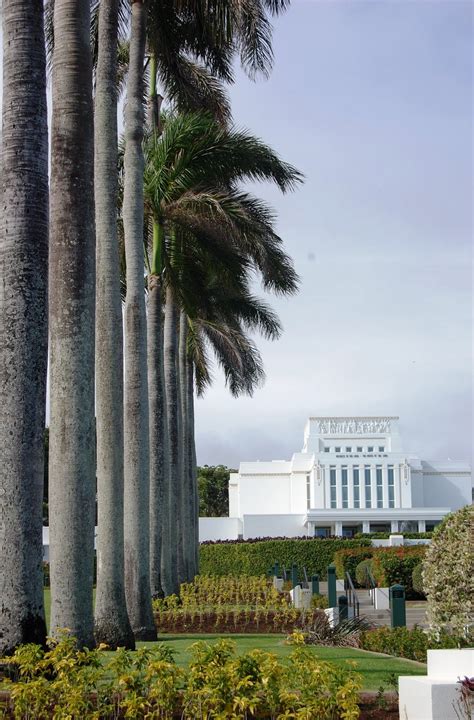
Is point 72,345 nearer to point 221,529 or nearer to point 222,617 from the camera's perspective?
point 222,617

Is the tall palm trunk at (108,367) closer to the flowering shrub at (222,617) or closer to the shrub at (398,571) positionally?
the flowering shrub at (222,617)

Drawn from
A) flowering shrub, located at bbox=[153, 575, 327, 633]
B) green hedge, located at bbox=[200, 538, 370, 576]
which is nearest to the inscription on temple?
green hedge, located at bbox=[200, 538, 370, 576]

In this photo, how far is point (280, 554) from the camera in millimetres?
47625

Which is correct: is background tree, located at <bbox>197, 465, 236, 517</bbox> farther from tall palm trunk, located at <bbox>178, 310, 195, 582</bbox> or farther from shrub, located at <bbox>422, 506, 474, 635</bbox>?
shrub, located at <bbox>422, 506, 474, 635</bbox>

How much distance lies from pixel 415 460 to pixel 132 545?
65687mm

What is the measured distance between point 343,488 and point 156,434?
56628mm

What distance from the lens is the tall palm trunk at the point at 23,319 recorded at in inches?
332

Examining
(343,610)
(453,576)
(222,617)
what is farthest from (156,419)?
(453,576)

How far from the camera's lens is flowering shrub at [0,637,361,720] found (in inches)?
266

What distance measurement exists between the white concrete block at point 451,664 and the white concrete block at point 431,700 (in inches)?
8.5

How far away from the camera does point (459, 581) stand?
10258 millimetres

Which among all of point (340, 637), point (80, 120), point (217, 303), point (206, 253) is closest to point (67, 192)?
point (80, 120)

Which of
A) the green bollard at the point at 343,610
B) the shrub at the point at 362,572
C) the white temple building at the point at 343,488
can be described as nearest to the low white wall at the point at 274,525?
the white temple building at the point at 343,488

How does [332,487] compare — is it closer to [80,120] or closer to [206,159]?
[206,159]
